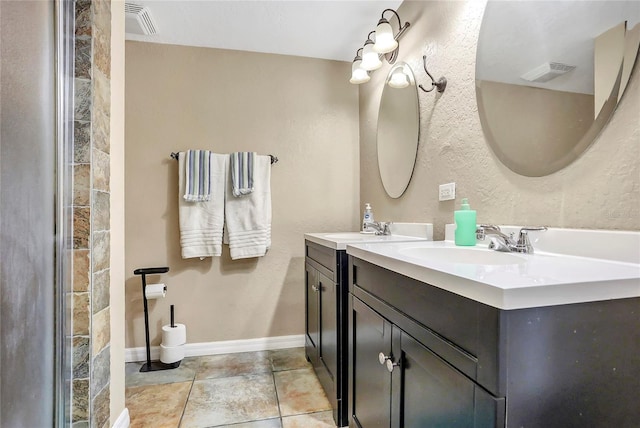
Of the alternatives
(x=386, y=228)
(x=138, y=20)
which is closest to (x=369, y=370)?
(x=386, y=228)

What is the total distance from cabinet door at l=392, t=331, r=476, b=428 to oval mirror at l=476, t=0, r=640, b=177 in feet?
2.30

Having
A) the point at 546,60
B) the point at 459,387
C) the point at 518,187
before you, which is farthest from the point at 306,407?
the point at 546,60

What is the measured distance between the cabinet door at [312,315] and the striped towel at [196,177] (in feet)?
2.88

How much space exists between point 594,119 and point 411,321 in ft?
2.41

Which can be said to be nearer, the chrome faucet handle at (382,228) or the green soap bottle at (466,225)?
the green soap bottle at (466,225)

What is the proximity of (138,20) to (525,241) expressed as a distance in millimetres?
2411

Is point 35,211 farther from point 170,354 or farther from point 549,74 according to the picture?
point 549,74

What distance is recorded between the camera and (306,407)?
1594 millimetres

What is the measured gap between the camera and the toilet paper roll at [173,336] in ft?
6.56

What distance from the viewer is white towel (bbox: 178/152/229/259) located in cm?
210

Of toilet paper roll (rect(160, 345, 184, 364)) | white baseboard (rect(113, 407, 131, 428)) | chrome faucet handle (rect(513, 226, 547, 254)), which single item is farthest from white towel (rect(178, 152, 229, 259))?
chrome faucet handle (rect(513, 226, 547, 254))

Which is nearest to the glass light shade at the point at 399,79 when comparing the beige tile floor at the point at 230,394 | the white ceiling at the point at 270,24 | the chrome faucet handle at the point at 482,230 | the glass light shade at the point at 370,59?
the glass light shade at the point at 370,59

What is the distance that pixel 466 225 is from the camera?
1165mm

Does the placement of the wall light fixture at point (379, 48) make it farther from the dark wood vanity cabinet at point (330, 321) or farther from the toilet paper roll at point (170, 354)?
the toilet paper roll at point (170, 354)
